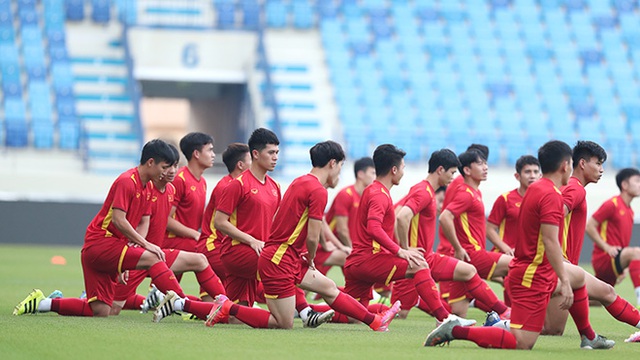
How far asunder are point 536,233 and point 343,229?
6800mm

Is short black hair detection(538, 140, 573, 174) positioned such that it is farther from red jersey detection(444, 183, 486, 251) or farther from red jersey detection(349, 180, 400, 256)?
red jersey detection(444, 183, 486, 251)

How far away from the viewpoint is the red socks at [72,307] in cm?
1048

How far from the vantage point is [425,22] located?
32.2 meters

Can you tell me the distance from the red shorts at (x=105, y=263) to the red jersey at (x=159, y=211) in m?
0.62

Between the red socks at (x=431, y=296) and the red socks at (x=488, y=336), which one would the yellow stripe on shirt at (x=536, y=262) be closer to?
the red socks at (x=488, y=336)

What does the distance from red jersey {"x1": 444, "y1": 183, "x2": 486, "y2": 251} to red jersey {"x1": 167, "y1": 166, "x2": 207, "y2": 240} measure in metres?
2.75

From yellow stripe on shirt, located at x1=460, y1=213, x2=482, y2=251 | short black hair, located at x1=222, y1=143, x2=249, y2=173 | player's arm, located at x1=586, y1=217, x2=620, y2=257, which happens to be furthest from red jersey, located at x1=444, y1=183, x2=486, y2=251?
short black hair, located at x1=222, y1=143, x2=249, y2=173

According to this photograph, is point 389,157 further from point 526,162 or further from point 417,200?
point 526,162

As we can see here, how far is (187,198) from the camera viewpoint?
11.6 metres

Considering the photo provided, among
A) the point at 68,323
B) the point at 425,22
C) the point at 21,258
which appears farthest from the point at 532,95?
the point at 68,323

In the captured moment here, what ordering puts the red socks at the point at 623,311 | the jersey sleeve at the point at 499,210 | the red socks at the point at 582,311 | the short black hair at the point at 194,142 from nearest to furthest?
the red socks at the point at 582,311 → the red socks at the point at 623,311 → the short black hair at the point at 194,142 → the jersey sleeve at the point at 499,210

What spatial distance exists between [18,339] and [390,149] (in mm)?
4008

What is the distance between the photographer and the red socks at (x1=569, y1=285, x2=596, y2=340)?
889 centimetres

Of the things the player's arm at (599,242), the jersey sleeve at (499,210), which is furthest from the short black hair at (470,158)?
the player's arm at (599,242)
